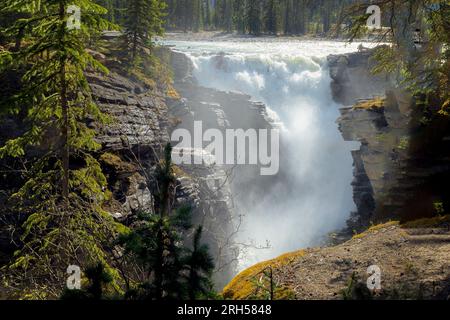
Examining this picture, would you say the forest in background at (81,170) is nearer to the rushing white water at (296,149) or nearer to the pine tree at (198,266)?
the pine tree at (198,266)

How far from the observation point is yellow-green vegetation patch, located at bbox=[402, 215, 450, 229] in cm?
1088

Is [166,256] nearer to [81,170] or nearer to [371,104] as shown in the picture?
[81,170]

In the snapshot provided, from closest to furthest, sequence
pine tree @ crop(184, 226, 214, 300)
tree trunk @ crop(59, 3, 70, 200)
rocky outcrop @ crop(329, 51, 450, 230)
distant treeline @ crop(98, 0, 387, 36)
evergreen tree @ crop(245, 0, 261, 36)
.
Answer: pine tree @ crop(184, 226, 214, 300) < tree trunk @ crop(59, 3, 70, 200) < rocky outcrop @ crop(329, 51, 450, 230) < evergreen tree @ crop(245, 0, 261, 36) < distant treeline @ crop(98, 0, 387, 36)

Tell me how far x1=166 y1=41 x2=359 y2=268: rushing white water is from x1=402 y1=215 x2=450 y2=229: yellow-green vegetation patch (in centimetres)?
1344

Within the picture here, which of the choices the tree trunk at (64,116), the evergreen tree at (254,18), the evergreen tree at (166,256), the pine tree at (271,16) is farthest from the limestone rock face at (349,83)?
the evergreen tree at (254,18)

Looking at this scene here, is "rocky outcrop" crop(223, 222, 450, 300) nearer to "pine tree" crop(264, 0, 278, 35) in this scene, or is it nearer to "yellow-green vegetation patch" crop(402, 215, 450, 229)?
"yellow-green vegetation patch" crop(402, 215, 450, 229)

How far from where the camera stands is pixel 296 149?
33062mm

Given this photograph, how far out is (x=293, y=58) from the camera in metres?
40.7

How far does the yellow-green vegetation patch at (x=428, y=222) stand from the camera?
35.7 ft

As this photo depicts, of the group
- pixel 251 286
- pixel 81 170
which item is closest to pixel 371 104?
pixel 251 286

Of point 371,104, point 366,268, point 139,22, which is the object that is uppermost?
point 139,22

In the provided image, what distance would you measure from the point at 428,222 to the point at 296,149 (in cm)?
2206

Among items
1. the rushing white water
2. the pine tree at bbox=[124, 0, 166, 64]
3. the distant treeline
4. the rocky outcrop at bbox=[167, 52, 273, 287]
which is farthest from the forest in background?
the distant treeline
